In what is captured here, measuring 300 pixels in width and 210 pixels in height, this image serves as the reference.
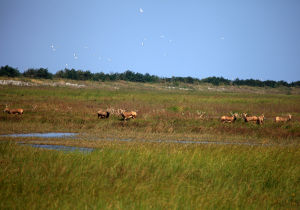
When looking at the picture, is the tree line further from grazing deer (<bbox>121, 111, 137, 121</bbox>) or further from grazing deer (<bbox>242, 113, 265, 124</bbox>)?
grazing deer (<bbox>242, 113, 265, 124</bbox>)

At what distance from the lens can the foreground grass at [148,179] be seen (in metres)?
10.8

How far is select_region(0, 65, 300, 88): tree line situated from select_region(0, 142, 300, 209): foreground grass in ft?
259

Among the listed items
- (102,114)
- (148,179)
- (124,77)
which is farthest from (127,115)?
(124,77)

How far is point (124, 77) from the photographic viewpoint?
395ft

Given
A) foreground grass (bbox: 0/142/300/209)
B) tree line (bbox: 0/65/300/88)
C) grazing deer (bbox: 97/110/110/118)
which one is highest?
tree line (bbox: 0/65/300/88)

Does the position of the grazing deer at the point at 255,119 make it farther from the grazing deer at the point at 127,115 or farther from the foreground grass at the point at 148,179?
the foreground grass at the point at 148,179

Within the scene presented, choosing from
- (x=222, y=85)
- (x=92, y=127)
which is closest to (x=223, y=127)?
(x=92, y=127)

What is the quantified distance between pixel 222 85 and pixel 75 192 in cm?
11493

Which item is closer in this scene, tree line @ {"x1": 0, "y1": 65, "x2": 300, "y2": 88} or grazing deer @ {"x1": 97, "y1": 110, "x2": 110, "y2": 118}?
grazing deer @ {"x1": 97, "y1": 110, "x2": 110, "y2": 118}

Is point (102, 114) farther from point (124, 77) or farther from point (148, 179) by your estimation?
point (124, 77)

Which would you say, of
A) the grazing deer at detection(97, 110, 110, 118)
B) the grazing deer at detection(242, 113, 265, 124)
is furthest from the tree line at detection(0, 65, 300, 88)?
the grazing deer at detection(242, 113, 265, 124)

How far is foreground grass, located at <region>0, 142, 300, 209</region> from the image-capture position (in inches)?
425

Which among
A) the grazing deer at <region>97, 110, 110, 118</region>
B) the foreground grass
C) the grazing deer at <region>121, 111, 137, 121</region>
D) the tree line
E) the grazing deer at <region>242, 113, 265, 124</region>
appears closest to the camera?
the foreground grass

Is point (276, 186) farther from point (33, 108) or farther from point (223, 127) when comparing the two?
point (33, 108)
